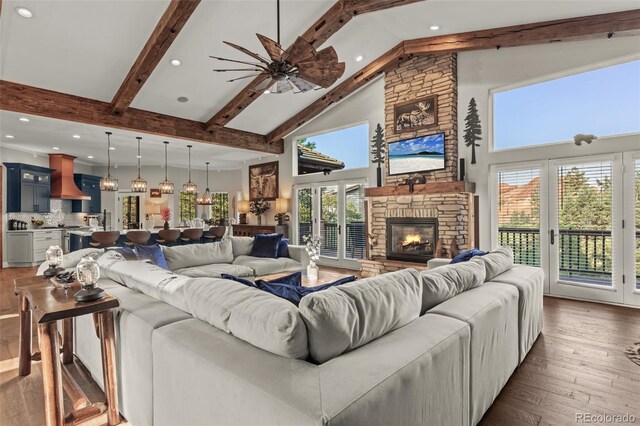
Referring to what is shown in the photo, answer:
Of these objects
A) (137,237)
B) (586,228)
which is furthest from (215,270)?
(586,228)

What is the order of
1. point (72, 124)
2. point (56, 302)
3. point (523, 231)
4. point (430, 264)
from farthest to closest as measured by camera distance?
point (72, 124)
point (523, 231)
point (430, 264)
point (56, 302)

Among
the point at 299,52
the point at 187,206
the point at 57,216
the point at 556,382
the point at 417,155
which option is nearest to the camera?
the point at 556,382

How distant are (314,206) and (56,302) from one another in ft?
21.6

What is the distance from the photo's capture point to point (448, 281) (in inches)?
86.4

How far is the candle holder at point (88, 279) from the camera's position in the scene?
1.83 metres

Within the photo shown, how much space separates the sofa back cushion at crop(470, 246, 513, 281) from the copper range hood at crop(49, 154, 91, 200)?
32.9 ft

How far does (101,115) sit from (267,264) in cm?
398

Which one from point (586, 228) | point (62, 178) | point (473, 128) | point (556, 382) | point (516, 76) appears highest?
point (516, 76)

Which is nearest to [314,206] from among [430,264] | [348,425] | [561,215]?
[430,264]

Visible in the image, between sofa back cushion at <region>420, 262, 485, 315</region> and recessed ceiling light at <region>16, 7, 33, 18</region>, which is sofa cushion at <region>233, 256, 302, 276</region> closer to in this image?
sofa back cushion at <region>420, 262, 485, 315</region>

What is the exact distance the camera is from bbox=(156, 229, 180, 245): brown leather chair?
21.8 ft

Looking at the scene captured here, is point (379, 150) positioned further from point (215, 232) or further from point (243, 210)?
point (243, 210)

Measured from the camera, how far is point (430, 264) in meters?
→ 4.13

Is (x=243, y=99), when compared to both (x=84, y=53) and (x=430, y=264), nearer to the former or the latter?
(x=84, y=53)
